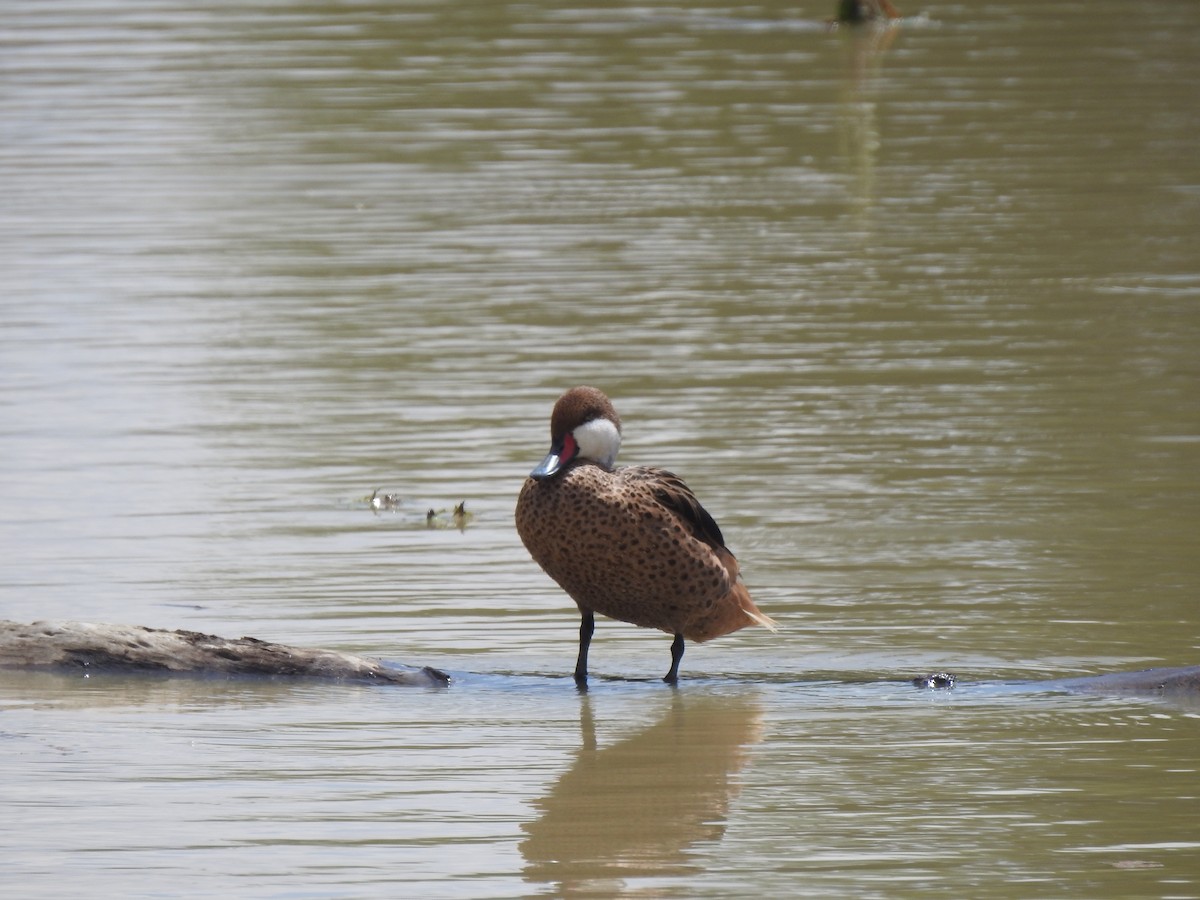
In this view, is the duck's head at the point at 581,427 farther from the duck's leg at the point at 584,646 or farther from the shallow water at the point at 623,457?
the shallow water at the point at 623,457

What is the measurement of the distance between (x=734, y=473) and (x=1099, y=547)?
164 centimetres

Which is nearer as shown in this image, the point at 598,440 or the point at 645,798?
the point at 645,798

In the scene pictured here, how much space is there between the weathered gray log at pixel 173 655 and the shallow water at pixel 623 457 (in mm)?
69

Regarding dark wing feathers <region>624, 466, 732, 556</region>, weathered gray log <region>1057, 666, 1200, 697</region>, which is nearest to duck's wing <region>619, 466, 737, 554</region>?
dark wing feathers <region>624, 466, 732, 556</region>

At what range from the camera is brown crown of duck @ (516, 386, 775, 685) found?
619 centimetres

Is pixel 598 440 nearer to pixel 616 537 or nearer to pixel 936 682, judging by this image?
pixel 616 537

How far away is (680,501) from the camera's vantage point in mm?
A: 6398

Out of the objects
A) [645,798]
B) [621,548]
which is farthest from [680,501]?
[645,798]

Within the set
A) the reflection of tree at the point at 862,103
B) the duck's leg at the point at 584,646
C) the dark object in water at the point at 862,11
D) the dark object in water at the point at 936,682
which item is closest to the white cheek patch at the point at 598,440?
the duck's leg at the point at 584,646

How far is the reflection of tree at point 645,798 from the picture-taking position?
4969 millimetres

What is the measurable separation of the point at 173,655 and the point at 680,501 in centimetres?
152

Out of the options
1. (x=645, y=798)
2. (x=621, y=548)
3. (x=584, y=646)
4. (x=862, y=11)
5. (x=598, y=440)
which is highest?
(x=862, y=11)

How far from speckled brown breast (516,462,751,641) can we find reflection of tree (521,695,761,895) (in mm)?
282

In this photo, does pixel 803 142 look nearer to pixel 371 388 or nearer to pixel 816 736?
pixel 371 388
